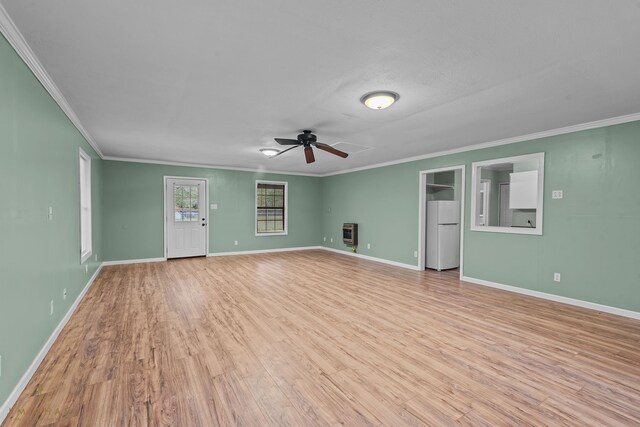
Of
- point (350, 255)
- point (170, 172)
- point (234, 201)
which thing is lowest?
point (350, 255)

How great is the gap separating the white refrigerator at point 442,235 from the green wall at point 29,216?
5953mm

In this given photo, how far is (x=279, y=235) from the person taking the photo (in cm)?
870

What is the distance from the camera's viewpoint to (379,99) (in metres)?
2.88

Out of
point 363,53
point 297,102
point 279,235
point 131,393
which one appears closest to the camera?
point 131,393

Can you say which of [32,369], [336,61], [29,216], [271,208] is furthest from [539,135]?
[271,208]

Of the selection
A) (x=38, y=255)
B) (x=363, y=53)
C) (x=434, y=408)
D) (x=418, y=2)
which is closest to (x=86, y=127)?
(x=38, y=255)

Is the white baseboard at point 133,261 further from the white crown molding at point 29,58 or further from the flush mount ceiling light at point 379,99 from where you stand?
the flush mount ceiling light at point 379,99

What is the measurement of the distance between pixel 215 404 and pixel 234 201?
6.49 meters

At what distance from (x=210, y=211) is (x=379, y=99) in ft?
19.6

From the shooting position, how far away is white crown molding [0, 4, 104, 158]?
5.83 ft

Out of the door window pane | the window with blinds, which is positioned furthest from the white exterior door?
the window with blinds

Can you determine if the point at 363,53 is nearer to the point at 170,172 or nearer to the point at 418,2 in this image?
the point at 418,2

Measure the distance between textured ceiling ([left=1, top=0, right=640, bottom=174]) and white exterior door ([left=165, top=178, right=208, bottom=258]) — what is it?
10.8ft

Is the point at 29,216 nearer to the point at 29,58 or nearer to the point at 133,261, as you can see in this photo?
the point at 29,58
